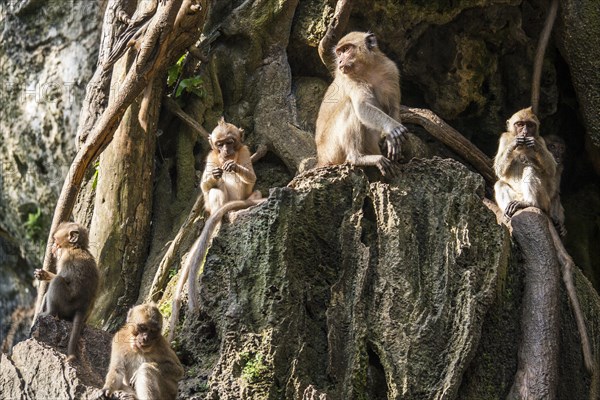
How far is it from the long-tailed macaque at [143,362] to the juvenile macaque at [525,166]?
4076 mm

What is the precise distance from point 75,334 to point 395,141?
9.82 ft

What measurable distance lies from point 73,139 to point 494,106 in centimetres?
484

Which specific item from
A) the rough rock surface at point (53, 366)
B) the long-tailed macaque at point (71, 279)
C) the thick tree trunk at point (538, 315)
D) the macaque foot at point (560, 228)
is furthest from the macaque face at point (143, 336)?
the macaque foot at point (560, 228)

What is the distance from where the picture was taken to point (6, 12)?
45.7ft

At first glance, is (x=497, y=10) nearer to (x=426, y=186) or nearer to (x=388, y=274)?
(x=426, y=186)

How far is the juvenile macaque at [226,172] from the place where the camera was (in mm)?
10594

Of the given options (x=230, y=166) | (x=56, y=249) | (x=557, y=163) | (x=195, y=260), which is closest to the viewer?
(x=195, y=260)

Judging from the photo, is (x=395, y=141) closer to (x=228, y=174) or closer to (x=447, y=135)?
(x=228, y=174)

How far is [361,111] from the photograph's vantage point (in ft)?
31.8

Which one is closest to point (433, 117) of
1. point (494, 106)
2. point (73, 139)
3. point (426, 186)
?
point (494, 106)

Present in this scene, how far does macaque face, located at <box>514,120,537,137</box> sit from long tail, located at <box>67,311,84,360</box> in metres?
4.42

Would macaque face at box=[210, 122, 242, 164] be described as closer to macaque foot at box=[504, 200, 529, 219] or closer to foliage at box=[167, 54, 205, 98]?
foliage at box=[167, 54, 205, 98]

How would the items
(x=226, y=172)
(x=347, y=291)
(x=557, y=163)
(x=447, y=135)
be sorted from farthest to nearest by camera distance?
(x=557, y=163), (x=447, y=135), (x=226, y=172), (x=347, y=291)

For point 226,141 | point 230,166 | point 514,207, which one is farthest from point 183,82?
point 514,207
